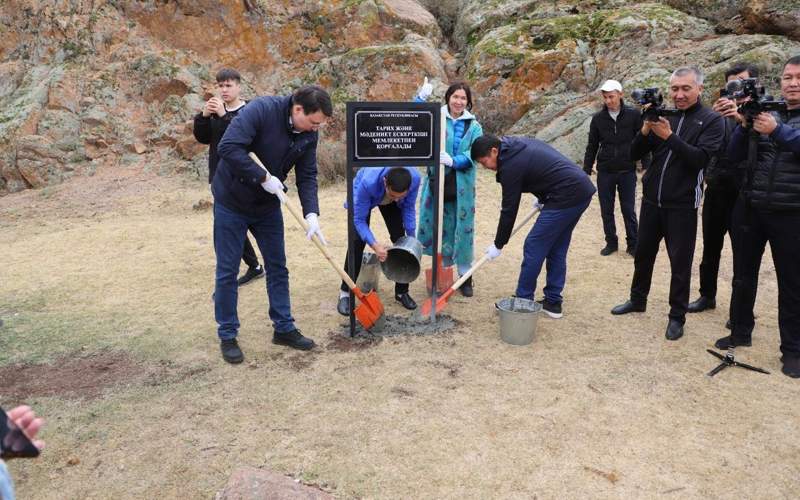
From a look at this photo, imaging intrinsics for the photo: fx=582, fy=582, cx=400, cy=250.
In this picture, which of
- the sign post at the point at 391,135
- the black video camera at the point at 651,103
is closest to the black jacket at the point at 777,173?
the black video camera at the point at 651,103

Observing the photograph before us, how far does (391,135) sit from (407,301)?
5.18 feet

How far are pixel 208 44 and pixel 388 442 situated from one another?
11.7m

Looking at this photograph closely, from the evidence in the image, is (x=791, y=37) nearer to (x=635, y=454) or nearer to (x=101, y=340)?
(x=635, y=454)

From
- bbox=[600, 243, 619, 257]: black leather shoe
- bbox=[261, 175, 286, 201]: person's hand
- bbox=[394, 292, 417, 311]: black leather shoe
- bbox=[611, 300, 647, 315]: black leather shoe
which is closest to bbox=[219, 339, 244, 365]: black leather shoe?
bbox=[261, 175, 286, 201]: person's hand

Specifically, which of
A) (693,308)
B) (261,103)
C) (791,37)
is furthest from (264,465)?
(791,37)

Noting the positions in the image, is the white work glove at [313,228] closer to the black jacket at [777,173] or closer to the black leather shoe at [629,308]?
the black leather shoe at [629,308]

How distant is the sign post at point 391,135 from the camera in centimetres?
373

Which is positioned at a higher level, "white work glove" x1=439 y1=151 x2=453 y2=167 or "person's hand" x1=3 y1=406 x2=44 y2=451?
"white work glove" x1=439 y1=151 x2=453 y2=167

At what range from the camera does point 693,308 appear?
4.65 metres

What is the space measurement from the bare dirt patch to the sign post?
6.16 ft

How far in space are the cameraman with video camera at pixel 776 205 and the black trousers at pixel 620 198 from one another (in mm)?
2137

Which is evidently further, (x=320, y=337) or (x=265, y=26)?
(x=265, y=26)

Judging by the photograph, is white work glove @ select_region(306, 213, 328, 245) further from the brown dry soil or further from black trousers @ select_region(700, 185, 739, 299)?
black trousers @ select_region(700, 185, 739, 299)

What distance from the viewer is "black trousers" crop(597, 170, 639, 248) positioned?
5957mm
